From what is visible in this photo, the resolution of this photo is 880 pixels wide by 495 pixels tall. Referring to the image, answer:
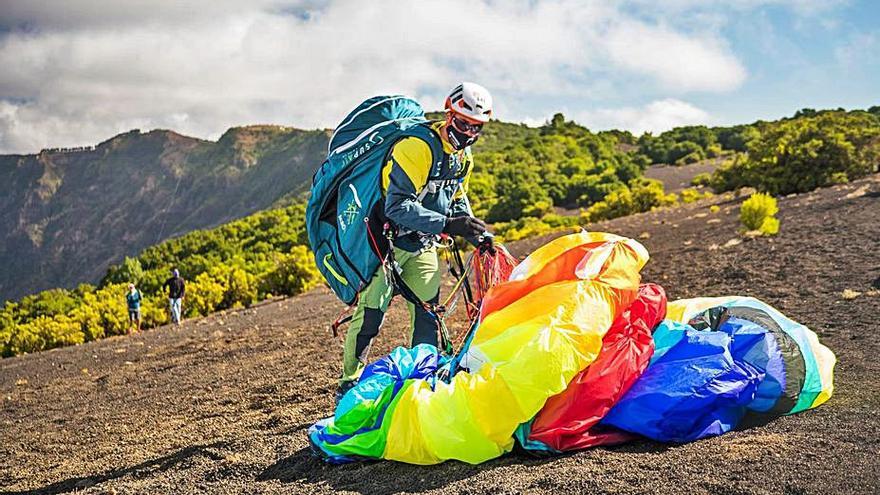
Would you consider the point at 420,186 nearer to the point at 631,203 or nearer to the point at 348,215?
the point at 348,215

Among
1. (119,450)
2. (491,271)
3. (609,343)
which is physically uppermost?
(491,271)

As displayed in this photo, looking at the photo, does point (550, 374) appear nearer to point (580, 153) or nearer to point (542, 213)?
point (542, 213)

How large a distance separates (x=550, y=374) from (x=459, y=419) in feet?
1.75

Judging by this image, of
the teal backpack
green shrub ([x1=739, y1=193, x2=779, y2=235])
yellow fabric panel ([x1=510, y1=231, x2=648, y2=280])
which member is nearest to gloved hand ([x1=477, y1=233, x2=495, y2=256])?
yellow fabric panel ([x1=510, y1=231, x2=648, y2=280])

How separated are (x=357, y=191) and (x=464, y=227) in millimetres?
804

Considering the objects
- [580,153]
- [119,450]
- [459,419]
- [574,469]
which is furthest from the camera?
[580,153]

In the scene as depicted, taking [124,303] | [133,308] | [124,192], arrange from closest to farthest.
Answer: [133,308] < [124,303] < [124,192]

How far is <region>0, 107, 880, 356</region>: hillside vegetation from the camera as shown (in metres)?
15.7

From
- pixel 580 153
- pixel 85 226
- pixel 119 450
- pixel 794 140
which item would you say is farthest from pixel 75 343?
pixel 85 226

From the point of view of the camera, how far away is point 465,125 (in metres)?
4.23

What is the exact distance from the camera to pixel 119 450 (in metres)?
5.50

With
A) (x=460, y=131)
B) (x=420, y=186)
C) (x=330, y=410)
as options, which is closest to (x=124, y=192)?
(x=330, y=410)

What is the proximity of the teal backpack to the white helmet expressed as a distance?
0.23 meters

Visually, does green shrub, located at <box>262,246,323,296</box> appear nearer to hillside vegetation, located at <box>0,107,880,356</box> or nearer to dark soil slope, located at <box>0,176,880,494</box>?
hillside vegetation, located at <box>0,107,880,356</box>
